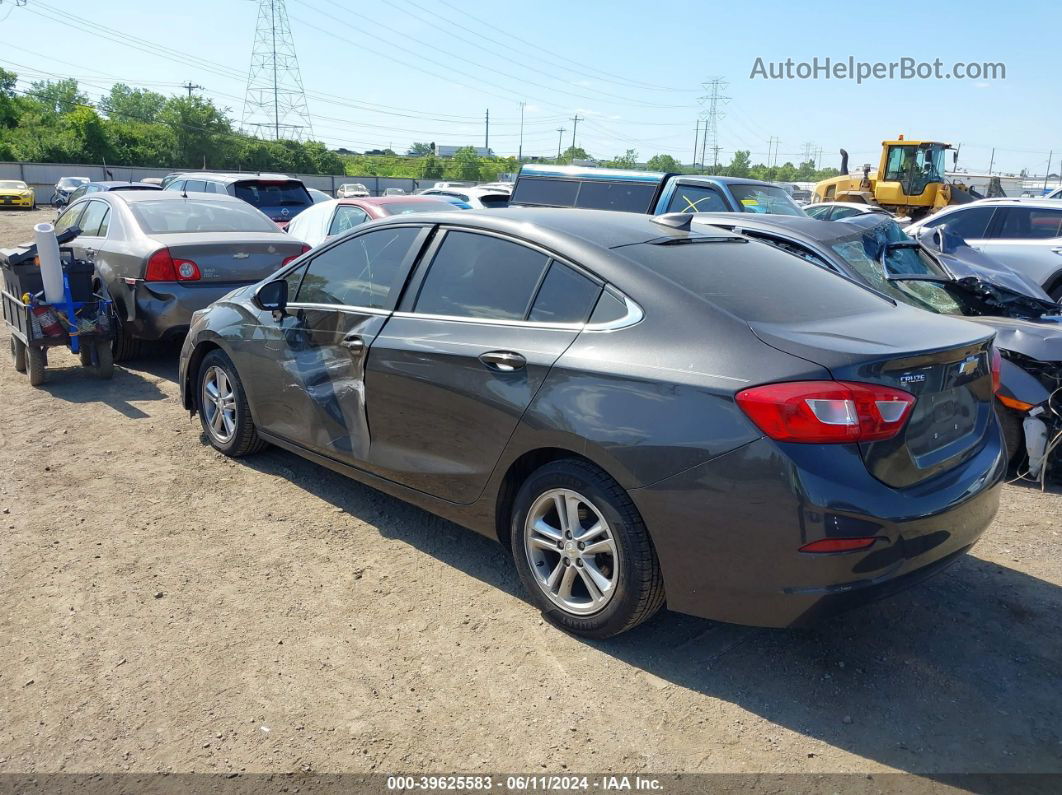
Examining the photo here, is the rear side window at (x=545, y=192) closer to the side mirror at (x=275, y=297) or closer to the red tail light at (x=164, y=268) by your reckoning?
the red tail light at (x=164, y=268)

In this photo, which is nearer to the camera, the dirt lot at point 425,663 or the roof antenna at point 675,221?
the dirt lot at point 425,663

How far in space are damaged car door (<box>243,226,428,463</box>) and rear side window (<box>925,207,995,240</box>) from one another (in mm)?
9393

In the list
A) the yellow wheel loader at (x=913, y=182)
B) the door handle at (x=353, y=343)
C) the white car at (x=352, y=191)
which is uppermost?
the yellow wheel loader at (x=913, y=182)

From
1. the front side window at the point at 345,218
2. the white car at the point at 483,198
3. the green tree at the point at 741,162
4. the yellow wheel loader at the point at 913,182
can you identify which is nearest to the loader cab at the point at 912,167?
the yellow wheel loader at the point at 913,182

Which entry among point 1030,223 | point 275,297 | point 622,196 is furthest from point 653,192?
point 275,297

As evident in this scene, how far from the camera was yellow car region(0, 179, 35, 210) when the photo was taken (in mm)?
36406

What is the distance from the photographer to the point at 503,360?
11.4 feet

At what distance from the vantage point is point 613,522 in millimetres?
3111

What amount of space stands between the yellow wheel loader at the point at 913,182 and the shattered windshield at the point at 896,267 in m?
19.3

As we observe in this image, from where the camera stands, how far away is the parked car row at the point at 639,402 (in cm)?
278

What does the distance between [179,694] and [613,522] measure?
5.66 ft

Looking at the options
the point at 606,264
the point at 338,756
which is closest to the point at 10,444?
the point at 338,756

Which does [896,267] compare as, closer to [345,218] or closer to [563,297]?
[563,297]

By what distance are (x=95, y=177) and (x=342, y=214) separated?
47011 millimetres
